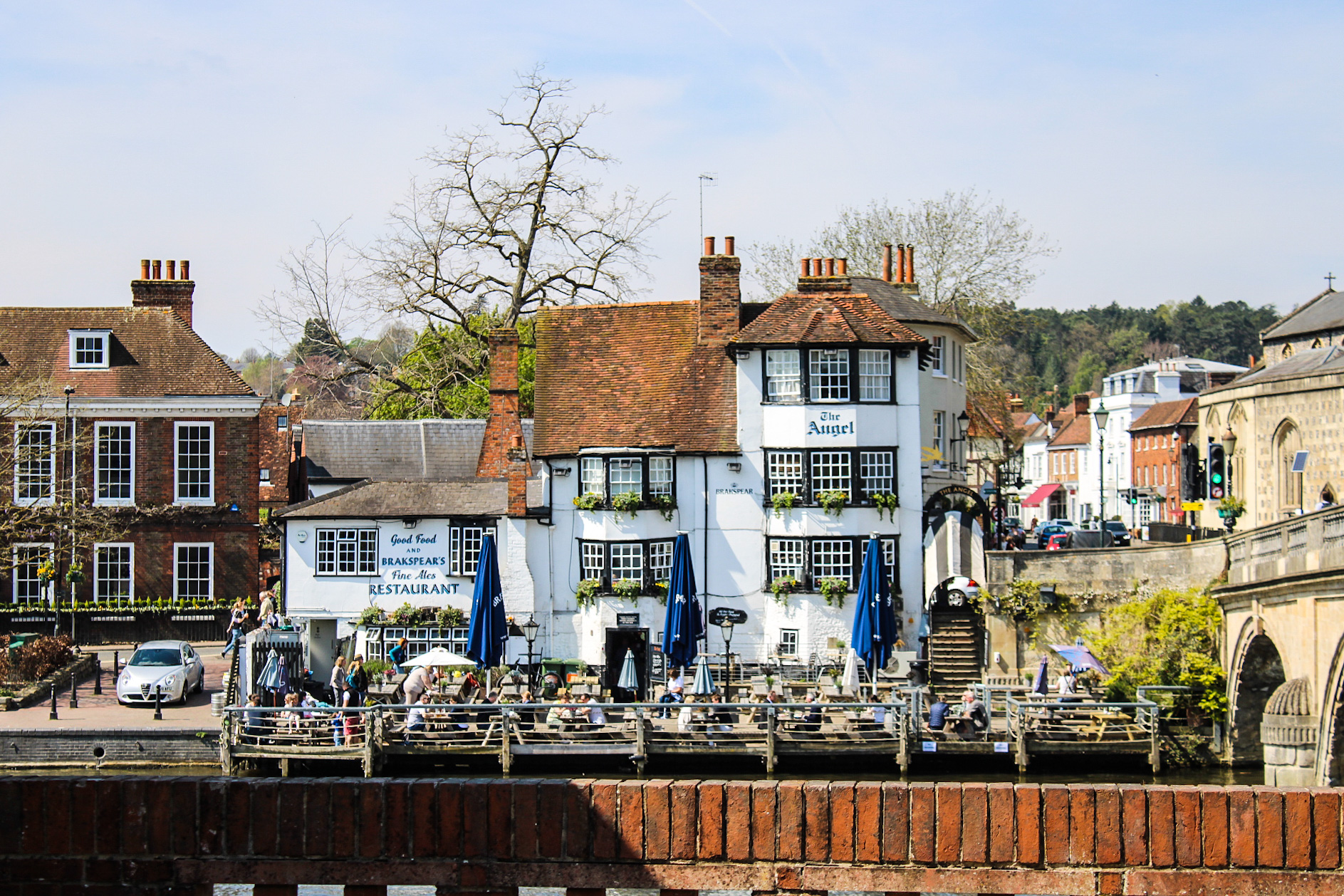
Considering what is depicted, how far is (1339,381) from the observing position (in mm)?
41156

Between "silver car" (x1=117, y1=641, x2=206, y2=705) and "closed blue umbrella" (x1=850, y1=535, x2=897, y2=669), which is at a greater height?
"closed blue umbrella" (x1=850, y1=535, x2=897, y2=669)

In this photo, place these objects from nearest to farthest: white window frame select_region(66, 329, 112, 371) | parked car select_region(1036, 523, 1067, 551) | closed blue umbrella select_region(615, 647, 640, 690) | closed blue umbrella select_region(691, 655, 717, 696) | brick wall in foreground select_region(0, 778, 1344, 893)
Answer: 1. brick wall in foreground select_region(0, 778, 1344, 893)
2. closed blue umbrella select_region(691, 655, 717, 696)
3. closed blue umbrella select_region(615, 647, 640, 690)
4. white window frame select_region(66, 329, 112, 371)
5. parked car select_region(1036, 523, 1067, 551)

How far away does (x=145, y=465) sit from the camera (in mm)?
41594

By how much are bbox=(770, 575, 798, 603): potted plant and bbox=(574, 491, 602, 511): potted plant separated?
470 cm

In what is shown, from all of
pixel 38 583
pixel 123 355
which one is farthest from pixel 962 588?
pixel 38 583

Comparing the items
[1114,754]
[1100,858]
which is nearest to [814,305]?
[1114,754]

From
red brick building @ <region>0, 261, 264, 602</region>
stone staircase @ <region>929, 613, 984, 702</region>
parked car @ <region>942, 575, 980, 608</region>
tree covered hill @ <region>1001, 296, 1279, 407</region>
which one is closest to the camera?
stone staircase @ <region>929, 613, 984, 702</region>

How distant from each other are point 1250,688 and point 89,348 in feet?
105

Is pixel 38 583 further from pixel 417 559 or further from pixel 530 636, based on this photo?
pixel 530 636

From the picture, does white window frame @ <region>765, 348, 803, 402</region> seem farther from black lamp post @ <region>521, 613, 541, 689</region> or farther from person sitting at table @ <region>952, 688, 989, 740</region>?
person sitting at table @ <region>952, 688, 989, 740</region>

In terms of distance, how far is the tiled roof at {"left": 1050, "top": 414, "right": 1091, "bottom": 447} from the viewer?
94.4 m

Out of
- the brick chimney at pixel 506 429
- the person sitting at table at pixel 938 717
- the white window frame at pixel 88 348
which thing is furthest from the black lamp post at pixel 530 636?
the white window frame at pixel 88 348

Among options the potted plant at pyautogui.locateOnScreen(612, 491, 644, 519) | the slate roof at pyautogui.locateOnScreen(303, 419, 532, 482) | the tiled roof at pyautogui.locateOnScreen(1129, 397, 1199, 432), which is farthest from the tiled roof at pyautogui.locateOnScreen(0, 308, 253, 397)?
the tiled roof at pyautogui.locateOnScreen(1129, 397, 1199, 432)

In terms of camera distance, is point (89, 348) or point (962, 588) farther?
point (89, 348)
